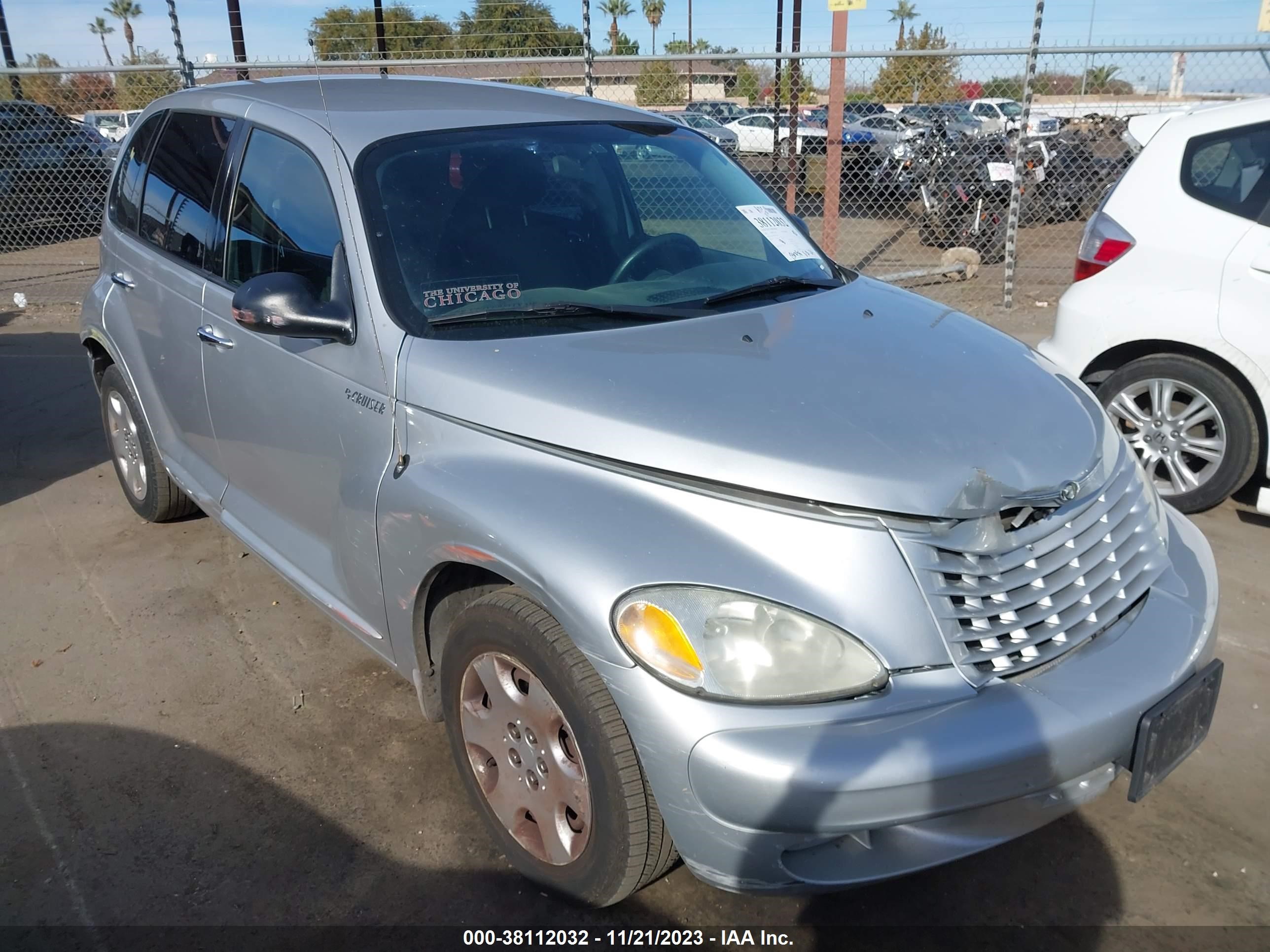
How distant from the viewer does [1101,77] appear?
43.0ft

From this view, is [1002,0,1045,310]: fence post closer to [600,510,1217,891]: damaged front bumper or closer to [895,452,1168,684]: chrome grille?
[895,452,1168,684]: chrome grille

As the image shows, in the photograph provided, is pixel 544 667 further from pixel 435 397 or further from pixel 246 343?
pixel 246 343

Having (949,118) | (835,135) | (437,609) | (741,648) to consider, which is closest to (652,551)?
(741,648)

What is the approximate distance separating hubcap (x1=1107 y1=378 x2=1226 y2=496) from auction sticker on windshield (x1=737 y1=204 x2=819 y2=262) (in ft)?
6.78

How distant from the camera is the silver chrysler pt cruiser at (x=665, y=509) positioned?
6.57ft

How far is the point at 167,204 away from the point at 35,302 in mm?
7308

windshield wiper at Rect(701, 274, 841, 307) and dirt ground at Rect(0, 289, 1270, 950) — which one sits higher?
windshield wiper at Rect(701, 274, 841, 307)

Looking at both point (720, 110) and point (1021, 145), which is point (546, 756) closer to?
point (1021, 145)

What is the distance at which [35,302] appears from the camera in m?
10.0

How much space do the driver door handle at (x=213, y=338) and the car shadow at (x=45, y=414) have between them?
8.20 feet

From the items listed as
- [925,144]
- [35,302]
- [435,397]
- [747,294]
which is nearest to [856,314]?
[747,294]

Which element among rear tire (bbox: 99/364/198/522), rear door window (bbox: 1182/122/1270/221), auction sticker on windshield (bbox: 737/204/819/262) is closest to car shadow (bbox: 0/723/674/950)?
rear tire (bbox: 99/364/198/522)

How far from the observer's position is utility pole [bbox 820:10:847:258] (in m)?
9.02

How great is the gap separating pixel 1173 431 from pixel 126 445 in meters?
4.89
